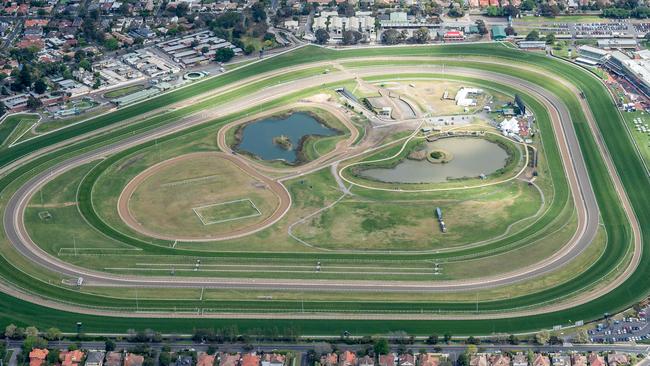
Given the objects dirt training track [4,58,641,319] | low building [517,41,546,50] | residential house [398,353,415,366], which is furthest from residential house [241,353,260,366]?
low building [517,41,546,50]

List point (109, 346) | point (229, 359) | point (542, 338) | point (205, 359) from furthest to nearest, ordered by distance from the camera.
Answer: point (542, 338) < point (109, 346) < point (229, 359) < point (205, 359)

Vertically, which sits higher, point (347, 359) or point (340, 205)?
point (340, 205)

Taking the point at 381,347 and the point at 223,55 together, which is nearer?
the point at 381,347

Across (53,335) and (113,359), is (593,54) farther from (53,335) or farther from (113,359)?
(53,335)

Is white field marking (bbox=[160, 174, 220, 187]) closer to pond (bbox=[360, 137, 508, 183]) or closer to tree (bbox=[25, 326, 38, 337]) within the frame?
pond (bbox=[360, 137, 508, 183])

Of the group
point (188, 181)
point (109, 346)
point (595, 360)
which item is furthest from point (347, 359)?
point (188, 181)

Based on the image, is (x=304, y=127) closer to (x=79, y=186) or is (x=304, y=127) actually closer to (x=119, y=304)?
(x=79, y=186)

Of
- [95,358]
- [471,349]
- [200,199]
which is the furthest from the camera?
[200,199]
